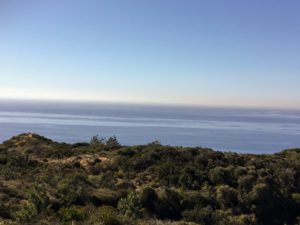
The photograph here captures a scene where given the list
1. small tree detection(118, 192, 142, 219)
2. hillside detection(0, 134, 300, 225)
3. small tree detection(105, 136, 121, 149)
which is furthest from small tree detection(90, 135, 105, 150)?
small tree detection(118, 192, 142, 219)

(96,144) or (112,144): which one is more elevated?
(112,144)

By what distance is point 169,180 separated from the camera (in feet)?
76.7

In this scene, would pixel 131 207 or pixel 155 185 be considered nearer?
pixel 131 207

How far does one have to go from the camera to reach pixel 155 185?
22672 mm

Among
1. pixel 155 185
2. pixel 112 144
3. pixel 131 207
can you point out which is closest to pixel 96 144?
pixel 112 144

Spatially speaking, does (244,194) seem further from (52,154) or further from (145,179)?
(52,154)

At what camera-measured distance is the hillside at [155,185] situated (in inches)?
648

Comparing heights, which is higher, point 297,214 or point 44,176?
point 44,176

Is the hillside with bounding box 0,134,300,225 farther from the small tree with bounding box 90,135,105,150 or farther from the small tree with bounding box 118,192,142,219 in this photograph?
the small tree with bounding box 90,135,105,150

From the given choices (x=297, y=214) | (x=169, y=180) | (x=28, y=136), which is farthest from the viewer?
(x=28, y=136)

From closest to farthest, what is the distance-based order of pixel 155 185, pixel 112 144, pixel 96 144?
pixel 155 185 < pixel 112 144 < pixel 96 144

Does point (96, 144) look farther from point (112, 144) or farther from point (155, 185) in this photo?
point (155, 185)

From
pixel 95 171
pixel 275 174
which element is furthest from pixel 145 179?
pixel 275 174

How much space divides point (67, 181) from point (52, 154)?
10751 mm
